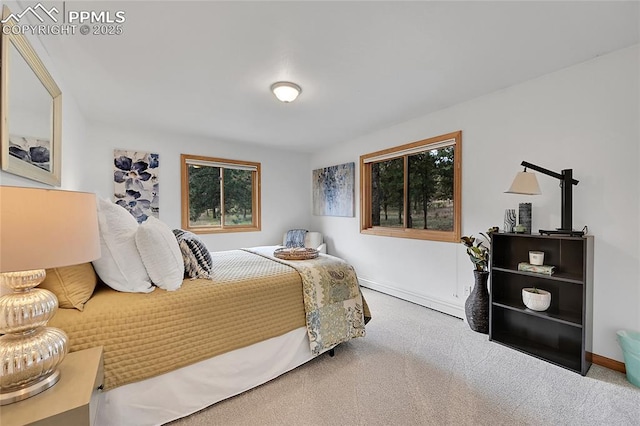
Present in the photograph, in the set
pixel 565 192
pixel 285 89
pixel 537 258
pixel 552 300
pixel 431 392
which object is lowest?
pixel 431 392

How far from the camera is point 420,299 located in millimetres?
3428

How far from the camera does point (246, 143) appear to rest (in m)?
4.64

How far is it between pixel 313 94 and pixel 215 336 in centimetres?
229

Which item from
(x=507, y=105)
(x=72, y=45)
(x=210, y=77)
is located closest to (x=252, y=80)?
(x=210, y=77)

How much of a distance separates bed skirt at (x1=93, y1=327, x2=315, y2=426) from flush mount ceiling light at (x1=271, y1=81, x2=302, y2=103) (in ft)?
6.60

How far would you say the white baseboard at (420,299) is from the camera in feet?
10.0

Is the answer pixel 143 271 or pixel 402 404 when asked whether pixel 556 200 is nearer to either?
pixel 402 404

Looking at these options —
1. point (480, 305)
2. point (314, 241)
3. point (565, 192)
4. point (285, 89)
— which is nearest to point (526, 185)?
point (565, 192)

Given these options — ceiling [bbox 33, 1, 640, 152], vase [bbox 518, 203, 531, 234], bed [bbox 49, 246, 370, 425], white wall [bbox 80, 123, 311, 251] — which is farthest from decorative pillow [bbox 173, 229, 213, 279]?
vase [bbox 518, 203, 531, 234]

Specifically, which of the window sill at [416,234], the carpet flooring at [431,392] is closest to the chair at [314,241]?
the window sill at [416,234]

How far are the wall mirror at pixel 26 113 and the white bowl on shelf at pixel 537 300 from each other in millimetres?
3518

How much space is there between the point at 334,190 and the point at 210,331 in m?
3.47

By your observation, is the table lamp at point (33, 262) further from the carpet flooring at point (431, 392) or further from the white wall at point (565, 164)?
the white wall at point (565, 164)

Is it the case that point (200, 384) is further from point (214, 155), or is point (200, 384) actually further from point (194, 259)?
point (214, 155)
